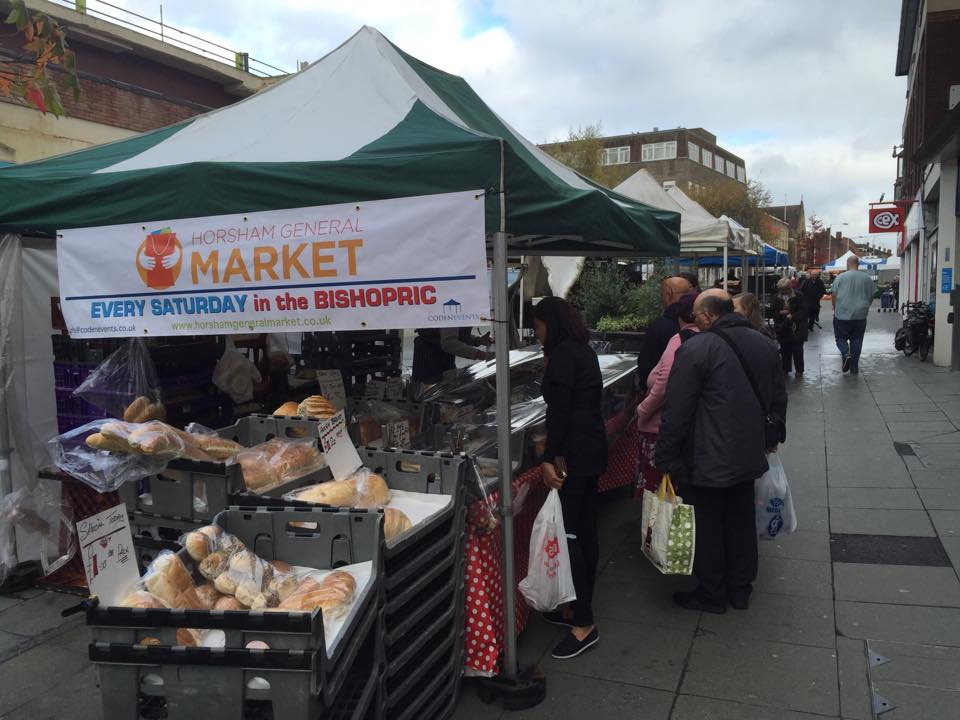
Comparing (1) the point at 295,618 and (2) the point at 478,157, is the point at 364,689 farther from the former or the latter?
(2) the point at 478,157

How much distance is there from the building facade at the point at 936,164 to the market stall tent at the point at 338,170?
29.5 ft

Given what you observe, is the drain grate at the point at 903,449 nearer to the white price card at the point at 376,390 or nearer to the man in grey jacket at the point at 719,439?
the man in grey jacket at the point at 719,439

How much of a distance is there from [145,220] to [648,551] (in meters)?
3.16

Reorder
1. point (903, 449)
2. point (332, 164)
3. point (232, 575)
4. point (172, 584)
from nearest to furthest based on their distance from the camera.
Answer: point (172, 584)
point (232, 575)
point (332, 164)
point (903, 449)

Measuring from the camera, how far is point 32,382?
15.1 feet

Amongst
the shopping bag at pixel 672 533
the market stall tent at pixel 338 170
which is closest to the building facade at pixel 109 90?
the market stall tent at pixel 338 170

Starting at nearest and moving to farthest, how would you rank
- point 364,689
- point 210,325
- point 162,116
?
point 364,689
point 210,325
point 162,116

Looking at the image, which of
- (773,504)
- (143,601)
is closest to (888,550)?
(773,504)

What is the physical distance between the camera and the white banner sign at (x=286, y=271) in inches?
119

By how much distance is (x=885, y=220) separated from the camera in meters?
20.1

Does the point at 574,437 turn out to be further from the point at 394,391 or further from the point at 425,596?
the point at 394,391

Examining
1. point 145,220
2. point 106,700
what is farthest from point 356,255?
point 106,700

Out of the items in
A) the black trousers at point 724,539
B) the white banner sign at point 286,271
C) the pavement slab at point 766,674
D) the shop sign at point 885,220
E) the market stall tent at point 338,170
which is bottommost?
the pavement slab at point 766,674

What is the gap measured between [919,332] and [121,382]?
1440cm
